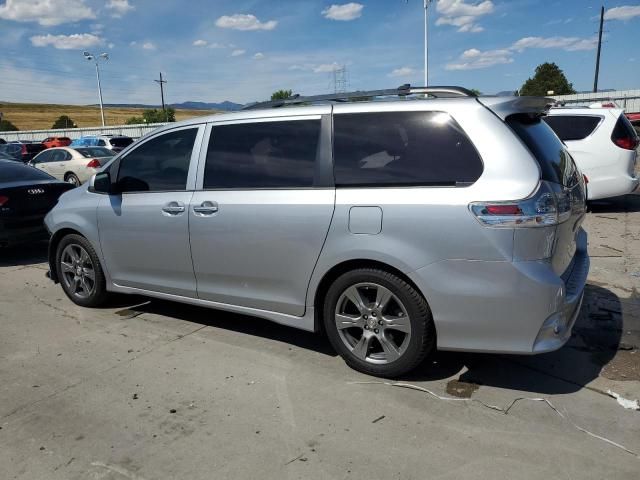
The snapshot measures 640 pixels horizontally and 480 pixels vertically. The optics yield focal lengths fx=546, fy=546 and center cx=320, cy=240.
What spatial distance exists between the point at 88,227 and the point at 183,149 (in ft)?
4.38

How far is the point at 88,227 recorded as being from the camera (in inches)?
198

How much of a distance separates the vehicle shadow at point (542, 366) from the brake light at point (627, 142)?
552 centimetres

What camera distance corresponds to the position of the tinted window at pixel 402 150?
3.26 metres

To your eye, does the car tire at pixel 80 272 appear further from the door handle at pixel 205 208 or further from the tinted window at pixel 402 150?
the tinted window at pixel 402 150

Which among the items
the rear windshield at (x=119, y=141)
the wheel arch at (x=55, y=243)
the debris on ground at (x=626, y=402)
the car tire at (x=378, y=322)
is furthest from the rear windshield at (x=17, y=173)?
the rear windshield at (x=119, y=141)

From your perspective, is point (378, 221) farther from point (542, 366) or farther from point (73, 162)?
point (73, 162)

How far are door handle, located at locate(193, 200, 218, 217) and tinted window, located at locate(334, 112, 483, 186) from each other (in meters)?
1.03

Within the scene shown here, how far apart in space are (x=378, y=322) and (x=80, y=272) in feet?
10.6

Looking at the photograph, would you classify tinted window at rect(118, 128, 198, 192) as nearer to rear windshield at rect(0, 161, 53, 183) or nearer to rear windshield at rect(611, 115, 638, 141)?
rear windshield at rect(0, 161, 53, 183)

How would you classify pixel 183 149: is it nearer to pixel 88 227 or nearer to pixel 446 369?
pixel 88 227

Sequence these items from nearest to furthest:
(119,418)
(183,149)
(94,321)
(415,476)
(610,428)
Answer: (415,476) → (610,428) → (119,418) → (183,149) → (94,321)

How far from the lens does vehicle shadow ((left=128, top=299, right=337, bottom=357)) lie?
4.34m

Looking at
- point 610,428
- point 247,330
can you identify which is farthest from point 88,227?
point 610,428

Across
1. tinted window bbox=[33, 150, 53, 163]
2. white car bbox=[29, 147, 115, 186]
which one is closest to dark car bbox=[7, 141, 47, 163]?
tinted window bbox=[33, 150, 53, 163]
